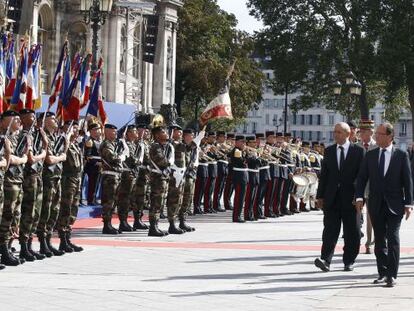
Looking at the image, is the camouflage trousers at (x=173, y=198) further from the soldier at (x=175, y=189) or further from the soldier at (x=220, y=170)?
the soldier at (x=220, y=170)

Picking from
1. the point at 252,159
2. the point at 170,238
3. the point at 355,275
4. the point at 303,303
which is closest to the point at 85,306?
the point at 303,303

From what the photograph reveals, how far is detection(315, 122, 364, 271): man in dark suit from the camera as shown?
1511cm

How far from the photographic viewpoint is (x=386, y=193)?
45.4ft

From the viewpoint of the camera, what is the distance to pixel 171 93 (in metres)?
64.4

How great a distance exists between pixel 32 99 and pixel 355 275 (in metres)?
11.3

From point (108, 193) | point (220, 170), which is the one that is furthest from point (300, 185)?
point (108, 193)

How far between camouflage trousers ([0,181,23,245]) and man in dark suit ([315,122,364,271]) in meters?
3.95

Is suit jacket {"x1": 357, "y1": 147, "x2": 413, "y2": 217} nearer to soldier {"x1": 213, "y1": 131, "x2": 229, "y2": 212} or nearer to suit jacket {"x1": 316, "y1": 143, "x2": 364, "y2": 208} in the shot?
suit jacket {"x1": 316, "y1": 143, "x2": 364, "y2": 208}

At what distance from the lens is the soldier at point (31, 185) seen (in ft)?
49.5

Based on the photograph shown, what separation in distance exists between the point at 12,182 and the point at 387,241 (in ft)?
15.7

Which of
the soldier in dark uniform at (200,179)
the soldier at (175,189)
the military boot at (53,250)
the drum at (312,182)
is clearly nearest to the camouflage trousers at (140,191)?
the soldier at (175,189)

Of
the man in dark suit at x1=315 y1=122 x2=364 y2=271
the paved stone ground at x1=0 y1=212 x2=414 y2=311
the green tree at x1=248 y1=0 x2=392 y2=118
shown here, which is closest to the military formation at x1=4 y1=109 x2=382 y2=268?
the paved stone ground at x1=0 y1=212 x2=414 y2=311

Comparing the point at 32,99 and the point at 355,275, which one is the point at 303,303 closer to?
the point at 355,275

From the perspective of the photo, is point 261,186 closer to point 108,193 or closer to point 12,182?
point 108,193
